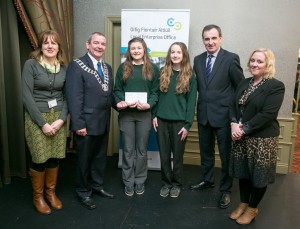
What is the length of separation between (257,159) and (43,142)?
1.63m

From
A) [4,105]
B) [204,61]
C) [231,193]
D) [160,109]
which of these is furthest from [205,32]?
[4,105]

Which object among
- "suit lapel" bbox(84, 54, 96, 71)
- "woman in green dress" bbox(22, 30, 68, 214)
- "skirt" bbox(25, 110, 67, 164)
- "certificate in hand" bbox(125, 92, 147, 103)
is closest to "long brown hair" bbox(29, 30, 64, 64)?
"woman in green dress" bbox(22, 30, 68, 214)

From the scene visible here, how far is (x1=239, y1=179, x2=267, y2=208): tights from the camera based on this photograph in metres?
2.15

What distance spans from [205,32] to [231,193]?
158 cm

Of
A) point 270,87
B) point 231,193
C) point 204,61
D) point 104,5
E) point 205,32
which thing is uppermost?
point 104,5

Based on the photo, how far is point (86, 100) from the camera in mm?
2316

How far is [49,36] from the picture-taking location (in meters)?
2.17

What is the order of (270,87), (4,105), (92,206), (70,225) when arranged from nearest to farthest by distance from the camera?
1. (270,87)
2. (70,225)
3. (92,206)
4. (4,105)

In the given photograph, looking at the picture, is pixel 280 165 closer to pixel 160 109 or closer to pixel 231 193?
pixel 231 193

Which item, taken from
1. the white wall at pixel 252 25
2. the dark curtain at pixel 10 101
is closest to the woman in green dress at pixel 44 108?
the dark curtain at pixel 10 101

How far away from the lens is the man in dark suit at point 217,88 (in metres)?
2.44

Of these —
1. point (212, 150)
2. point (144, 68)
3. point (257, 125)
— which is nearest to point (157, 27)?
point (144, 68)

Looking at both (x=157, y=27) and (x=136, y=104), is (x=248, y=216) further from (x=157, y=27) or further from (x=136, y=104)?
(x=157, y=27)

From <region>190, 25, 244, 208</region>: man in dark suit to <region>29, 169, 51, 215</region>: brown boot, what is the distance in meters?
1.48
